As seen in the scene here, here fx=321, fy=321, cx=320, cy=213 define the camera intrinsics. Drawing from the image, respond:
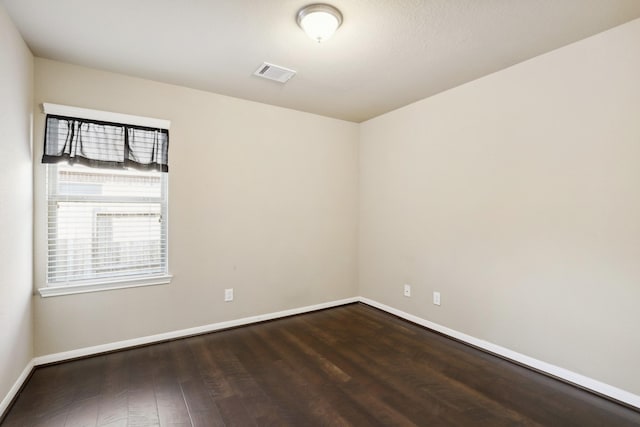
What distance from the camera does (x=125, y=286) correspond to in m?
2.89

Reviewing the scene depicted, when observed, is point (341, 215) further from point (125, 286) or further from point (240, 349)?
point (125, 286)

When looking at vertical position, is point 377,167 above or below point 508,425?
above

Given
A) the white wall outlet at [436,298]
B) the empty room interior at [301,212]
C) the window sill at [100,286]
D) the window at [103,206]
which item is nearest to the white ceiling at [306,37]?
the empty room interior at [301,212]

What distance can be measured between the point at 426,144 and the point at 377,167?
0.78 meters

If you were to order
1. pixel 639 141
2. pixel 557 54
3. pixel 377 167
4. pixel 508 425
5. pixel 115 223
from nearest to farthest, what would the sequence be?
pixel 508 425
pixel 639 141
pixel 557 54
pixel 115 223
pixel 377 167

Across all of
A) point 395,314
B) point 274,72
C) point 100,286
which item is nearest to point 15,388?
point 100,286

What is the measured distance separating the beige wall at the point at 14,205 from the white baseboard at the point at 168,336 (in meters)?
0.18

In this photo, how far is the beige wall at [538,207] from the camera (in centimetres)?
214

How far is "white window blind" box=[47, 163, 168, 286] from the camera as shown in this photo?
2.65 metres

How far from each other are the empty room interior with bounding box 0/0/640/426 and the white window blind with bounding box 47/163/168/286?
2 cm

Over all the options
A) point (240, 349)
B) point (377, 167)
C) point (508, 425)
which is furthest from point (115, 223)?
point (508, 425)

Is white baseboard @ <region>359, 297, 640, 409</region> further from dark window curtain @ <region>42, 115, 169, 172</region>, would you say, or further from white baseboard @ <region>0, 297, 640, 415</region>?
dark window curtain @ <region>42, 115, 169, 172</region>

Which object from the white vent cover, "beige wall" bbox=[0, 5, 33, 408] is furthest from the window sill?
the white vent cover

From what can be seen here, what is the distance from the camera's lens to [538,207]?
2547mm
